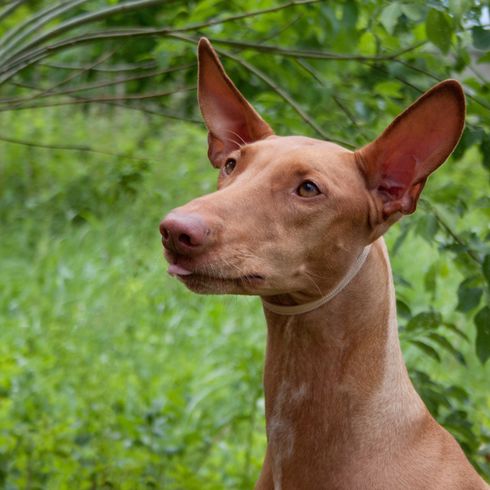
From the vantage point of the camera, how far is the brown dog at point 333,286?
8.30ft

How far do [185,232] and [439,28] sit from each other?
1.32 m

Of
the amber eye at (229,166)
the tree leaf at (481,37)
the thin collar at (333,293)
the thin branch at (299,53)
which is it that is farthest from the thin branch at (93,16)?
the thin collar at (333,293)

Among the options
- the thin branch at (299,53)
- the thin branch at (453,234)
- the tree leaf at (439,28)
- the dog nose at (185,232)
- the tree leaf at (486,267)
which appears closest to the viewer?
the dog nose at (185,232)

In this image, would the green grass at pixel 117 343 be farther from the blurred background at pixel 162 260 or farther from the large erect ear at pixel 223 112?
the large erect ear at pixel 223 112

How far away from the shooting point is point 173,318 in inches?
245

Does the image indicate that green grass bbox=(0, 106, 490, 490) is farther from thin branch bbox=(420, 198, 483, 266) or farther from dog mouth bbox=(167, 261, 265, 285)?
dog mouth bbox=(167, 261, 265, 285)

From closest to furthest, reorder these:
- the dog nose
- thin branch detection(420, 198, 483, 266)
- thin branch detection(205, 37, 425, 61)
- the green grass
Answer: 1. the dog nose
2. thin branch detection(420, 198, 483, 266)
3. thin branch detection(205, 37, 425, 61)
4. the green grass

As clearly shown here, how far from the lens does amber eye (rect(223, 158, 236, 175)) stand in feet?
9.24

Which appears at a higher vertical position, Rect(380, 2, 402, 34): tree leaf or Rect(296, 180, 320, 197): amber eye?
Rect(380, 2, 402, 34): tree leaf

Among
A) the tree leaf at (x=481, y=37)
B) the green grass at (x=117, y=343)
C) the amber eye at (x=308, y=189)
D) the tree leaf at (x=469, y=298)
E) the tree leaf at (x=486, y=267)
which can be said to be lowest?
the green grass at (x=117, y=343)

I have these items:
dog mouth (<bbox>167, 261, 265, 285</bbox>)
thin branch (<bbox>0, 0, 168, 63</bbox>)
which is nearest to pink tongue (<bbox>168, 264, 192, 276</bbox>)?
dog mouth (<bbox>167, 261, 265, 285</bbox>)

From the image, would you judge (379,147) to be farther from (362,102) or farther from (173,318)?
(173,318)

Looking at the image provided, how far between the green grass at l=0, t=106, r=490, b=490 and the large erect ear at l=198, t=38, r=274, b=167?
29.1 inches

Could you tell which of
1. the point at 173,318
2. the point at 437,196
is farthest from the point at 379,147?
the point at 173,318
